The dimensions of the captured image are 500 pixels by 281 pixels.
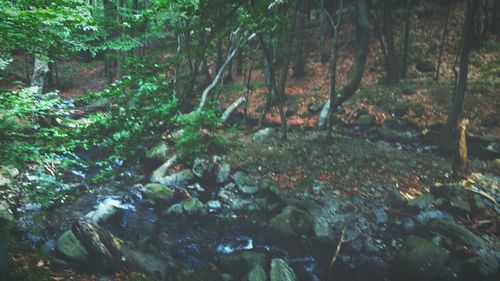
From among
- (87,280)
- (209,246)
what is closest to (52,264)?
(87,280)

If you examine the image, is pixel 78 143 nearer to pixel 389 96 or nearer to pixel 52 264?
pixel 52 264

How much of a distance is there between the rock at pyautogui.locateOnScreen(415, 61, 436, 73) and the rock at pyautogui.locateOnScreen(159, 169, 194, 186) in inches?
532

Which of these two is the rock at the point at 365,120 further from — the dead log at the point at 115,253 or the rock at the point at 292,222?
the dead log at the point at 115,253

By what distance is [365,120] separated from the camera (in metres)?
13.8

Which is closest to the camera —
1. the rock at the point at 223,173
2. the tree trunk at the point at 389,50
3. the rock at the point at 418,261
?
the rock at the point at 418,261

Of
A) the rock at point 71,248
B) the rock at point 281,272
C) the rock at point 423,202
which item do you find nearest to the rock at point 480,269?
the rock at point 423,202

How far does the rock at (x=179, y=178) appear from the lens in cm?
1073

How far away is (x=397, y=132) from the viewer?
12805 mm

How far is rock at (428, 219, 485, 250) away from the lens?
24.1ft

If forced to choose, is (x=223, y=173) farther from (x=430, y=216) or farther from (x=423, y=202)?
(x=430, y=216)

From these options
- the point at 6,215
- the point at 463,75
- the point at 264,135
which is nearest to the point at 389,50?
the point at 463,75

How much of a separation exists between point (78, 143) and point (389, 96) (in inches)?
536

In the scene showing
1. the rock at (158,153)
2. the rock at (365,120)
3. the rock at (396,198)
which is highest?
the rock at (365,120)

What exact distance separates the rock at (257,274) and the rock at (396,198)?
14.4 ft
